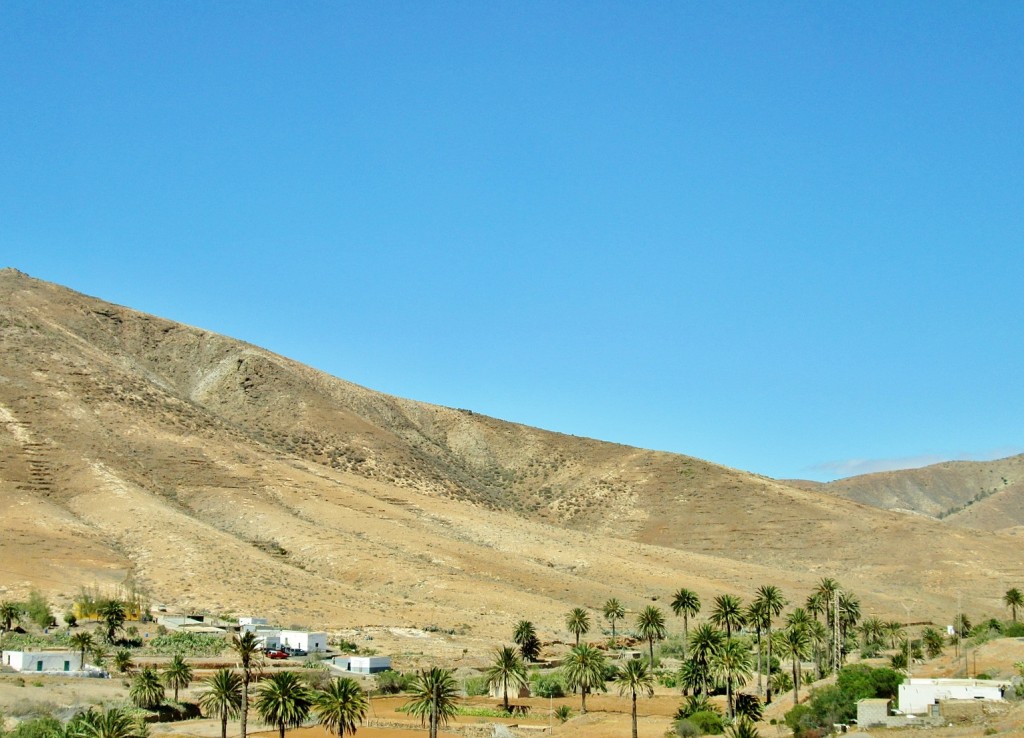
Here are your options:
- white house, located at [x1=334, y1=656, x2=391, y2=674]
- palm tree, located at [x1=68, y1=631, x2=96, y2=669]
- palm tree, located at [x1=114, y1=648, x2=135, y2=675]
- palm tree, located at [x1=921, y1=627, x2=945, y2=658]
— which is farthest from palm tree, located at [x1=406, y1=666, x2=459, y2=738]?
palm tree, located at [x1=921, y1=627, x2=945, y2=658]

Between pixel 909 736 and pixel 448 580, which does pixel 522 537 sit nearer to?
pixel 448 580

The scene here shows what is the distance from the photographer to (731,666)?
5750 centimetres

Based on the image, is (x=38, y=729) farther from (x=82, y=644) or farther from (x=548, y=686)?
(x=548, y=686)

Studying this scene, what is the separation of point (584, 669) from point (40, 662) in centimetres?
2803

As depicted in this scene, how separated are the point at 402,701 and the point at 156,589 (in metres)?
30.7

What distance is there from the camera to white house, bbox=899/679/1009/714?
44.9 metres

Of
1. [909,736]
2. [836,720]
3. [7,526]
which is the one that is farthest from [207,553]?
[909,736]

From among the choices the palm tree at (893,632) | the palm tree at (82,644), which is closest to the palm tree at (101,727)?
the palm tree at (82,644)

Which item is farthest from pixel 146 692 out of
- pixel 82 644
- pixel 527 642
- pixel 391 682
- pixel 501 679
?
pixel 527 642

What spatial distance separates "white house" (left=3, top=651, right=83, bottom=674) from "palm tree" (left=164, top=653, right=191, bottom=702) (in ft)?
19.1

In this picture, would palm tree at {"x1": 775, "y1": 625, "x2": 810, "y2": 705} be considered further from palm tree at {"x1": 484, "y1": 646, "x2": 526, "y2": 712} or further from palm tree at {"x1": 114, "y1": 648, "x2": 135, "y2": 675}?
palm tree at {"x1": 114, "y1": 648, "x2": 135, "y2": 675}

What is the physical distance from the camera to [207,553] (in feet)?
316

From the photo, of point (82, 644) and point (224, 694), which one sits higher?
point (82, 644)

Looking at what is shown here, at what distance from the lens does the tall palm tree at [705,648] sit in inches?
2400
